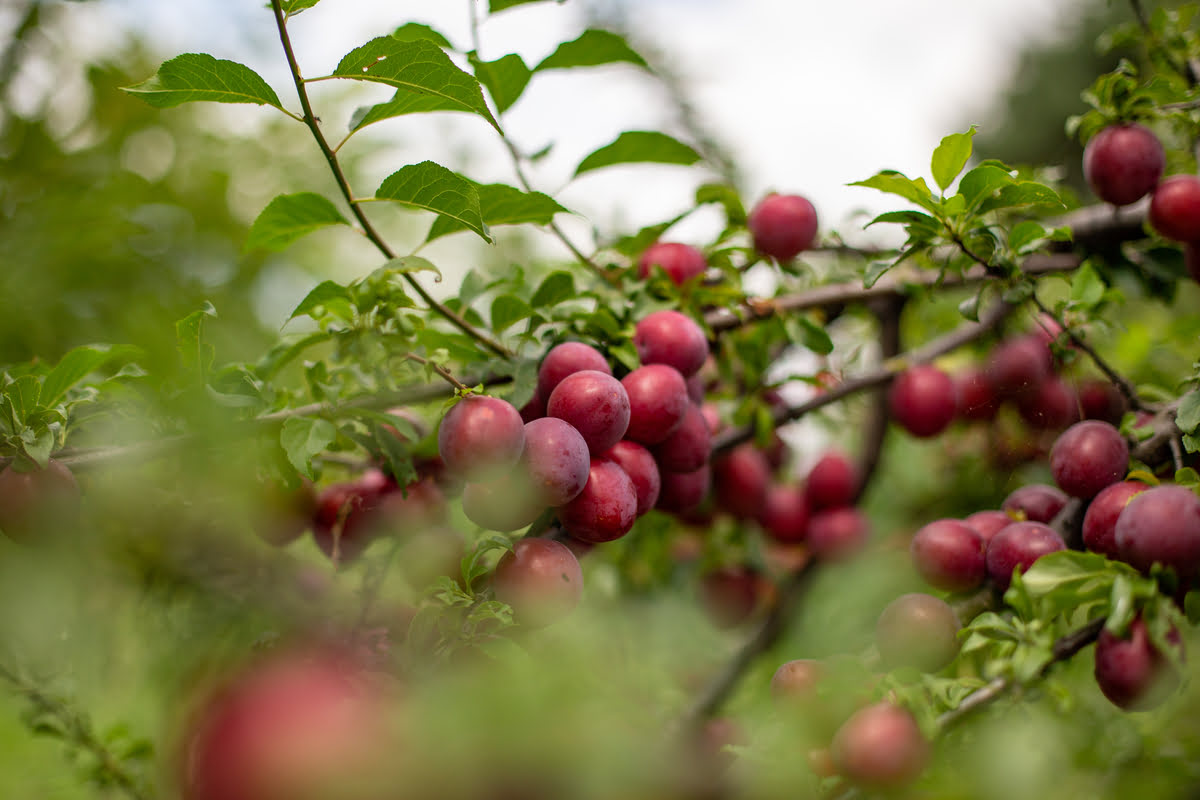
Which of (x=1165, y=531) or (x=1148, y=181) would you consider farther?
(x=1148, y=181)

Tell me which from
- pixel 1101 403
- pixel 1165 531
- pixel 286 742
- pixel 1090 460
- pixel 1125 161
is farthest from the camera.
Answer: pixel 1101 403

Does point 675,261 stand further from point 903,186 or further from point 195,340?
point 195,340

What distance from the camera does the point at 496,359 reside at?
534mm

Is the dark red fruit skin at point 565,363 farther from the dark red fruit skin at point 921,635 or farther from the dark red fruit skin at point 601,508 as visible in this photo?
the dark red fruit skin at point 921,635

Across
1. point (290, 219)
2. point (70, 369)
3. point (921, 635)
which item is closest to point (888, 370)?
point (921, 635)

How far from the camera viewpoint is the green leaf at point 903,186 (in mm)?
492

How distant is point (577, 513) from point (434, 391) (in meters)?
0.15

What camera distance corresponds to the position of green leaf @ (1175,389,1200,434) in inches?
17.4

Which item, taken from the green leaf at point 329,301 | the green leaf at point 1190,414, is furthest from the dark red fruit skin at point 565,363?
the green leaf at point 1190,414

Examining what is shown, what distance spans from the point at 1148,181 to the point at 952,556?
1.15 ft

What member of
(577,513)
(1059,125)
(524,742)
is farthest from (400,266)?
(1059,125)

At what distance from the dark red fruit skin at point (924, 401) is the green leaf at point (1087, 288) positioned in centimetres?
21

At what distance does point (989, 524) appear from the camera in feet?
1.75

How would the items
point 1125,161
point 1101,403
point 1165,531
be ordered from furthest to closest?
point 1101,403 < point 1125,161 < point 1165,531
